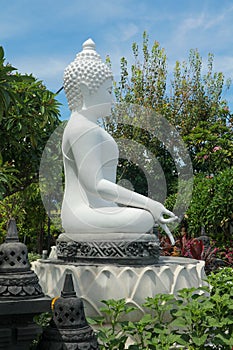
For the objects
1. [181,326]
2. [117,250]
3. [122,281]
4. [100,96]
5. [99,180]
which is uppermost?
[100,96]

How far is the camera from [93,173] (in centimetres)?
375

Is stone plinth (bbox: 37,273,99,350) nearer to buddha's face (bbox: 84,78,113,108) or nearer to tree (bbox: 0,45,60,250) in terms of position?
buddha's face (bbox: 84,78,113,108)

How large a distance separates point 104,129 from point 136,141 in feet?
0.98

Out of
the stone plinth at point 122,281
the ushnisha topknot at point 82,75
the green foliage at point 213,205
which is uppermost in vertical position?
the ushnisha topknot at point 82,75

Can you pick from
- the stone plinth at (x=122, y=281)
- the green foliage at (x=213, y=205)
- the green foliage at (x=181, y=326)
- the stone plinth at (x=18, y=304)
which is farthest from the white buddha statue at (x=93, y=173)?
the green foliage at (x=213, y=205)

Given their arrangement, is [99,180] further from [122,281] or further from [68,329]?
[68,329]

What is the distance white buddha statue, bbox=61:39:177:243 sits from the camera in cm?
364

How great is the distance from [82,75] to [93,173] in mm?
865

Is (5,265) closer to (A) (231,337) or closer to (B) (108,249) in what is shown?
(B) (108,249)

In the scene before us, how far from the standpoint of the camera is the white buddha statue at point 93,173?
364cm

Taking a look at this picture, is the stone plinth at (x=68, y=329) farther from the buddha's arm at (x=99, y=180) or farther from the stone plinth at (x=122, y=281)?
the buddha's arm at (x=99, y=180)

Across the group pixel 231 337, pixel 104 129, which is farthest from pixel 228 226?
pixel 231 337

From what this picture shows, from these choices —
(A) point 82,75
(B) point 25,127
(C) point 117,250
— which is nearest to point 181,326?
(C) point 117,250

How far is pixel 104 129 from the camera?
160 inches
